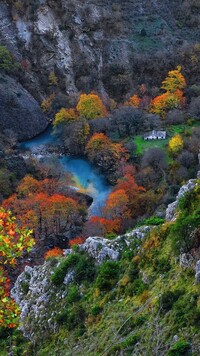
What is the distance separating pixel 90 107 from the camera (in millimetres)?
64688

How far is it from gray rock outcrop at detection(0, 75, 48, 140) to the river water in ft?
4.98

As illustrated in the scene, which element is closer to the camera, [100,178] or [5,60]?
[100,178]

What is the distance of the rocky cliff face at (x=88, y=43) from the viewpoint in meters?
73.4

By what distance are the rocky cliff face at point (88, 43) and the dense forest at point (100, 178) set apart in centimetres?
18

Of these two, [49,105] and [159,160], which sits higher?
[49,105]

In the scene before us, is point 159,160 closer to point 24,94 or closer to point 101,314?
point 24,94

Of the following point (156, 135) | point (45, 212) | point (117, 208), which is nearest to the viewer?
point (45, 212)

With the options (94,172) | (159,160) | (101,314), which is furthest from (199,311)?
(94,172)

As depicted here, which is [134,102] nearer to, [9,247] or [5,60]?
[5,60]

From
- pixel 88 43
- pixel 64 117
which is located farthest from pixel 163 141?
pixel 88 43

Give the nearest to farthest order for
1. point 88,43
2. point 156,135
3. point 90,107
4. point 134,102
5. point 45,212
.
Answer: point 45,212 → point 156,135 → point 90,107 → point 134,102 → point 88,43

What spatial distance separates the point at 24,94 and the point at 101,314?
172 feet

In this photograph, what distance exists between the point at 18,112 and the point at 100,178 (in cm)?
1680

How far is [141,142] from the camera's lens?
197ft
